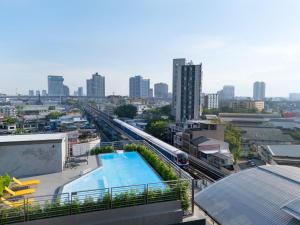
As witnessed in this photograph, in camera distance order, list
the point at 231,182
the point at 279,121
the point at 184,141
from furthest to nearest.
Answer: the point at 279,121, the point at 184,141, the point at 231,182

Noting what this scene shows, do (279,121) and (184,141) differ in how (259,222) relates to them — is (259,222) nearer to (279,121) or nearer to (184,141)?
(184,141)

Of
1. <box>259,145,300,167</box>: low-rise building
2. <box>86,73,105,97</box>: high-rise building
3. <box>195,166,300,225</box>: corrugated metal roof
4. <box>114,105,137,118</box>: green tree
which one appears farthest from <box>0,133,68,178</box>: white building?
<box>86,73,105,97</box>: high-rise building

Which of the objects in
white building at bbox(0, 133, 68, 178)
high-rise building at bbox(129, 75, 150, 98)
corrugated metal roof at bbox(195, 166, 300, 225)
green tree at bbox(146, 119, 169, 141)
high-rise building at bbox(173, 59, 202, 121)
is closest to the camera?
white building at bbox(0, 133, 68, 178)

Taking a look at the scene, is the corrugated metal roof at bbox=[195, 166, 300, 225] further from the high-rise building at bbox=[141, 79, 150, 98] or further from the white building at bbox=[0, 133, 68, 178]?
the high-rise building at bbox=[141, 79, 150, 98]

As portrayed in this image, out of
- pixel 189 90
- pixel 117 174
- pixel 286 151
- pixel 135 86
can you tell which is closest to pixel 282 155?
pixel 286 151

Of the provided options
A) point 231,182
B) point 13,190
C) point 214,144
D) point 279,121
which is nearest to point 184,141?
point 214,144

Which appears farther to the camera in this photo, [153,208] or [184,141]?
[184,141]

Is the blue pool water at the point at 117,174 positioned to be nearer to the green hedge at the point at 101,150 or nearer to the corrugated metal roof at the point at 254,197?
the green hedge at the point at 101,150
